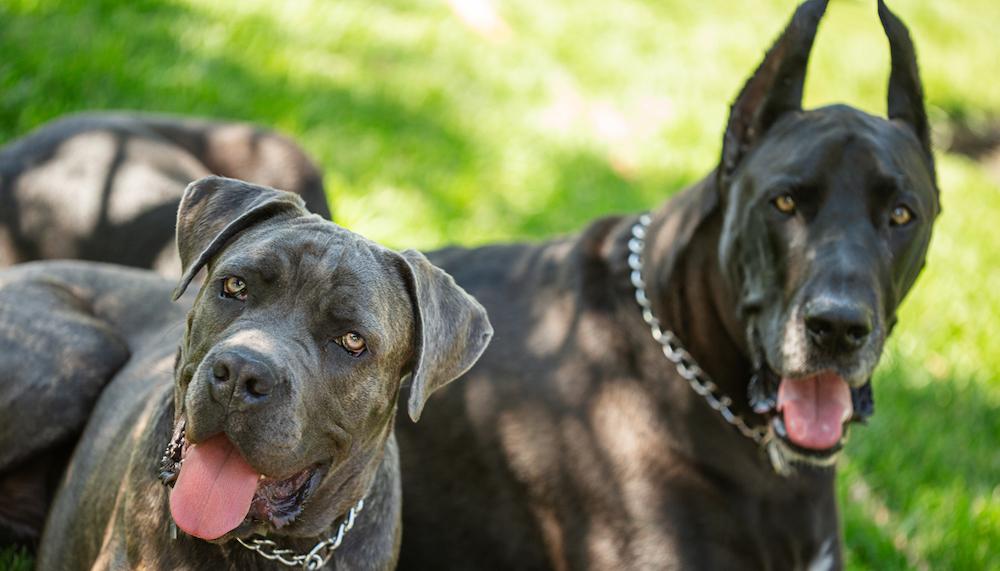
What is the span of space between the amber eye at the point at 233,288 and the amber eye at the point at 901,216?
2.34 m

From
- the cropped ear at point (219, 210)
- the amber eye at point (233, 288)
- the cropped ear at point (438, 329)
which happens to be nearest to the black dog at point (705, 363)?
the cropped ear at point (438, 329)

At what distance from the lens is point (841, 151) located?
435 cm

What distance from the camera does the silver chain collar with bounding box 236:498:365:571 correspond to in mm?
3736

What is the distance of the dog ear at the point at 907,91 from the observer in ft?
15.3

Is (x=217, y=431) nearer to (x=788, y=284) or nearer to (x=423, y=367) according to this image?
(x=423, y=367)

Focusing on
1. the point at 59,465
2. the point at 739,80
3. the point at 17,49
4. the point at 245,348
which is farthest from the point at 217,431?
the point at 739,80

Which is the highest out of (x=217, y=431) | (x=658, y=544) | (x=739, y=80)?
(x=217, y=431)

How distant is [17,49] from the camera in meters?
6.79

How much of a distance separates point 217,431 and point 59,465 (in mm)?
1828

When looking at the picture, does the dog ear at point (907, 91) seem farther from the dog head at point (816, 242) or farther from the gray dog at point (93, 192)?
the gray dog at point (93, 192)

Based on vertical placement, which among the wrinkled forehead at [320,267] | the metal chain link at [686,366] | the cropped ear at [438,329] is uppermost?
the wrinkled forehead at [320,267]

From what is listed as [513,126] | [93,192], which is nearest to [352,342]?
[93,192]

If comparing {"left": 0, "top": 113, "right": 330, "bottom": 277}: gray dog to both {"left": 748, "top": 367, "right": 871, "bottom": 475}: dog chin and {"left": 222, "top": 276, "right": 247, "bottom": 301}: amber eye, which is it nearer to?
{"left": 222, "top": 276, "right": 247, "bottom": 301}: amber eye

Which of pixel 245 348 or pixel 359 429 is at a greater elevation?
pixel 245 348
